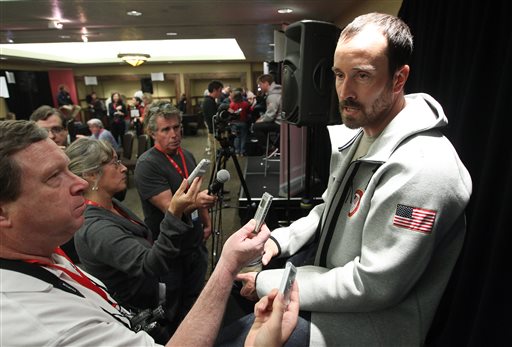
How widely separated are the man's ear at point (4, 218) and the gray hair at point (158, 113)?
1293 millimetres

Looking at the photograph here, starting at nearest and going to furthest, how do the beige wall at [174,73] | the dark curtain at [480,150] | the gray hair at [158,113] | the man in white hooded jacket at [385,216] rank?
the man in white hooded jacket at [385,216], the dark curtain at [480,150], the gray hair at [158,113], the beige wall at [174,73]

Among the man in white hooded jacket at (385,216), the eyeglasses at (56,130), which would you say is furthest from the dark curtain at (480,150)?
the eyeglasses at (56,130)

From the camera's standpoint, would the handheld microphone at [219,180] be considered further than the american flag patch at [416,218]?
Yes

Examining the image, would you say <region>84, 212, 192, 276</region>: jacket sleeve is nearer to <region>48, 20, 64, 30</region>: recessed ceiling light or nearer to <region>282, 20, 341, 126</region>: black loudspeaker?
<region>282, 20, 341, 126</region>: black loudspeaker

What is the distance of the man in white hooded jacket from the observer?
707mm

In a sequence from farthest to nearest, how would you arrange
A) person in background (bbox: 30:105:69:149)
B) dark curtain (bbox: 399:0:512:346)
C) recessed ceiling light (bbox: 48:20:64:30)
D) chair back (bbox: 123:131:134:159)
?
chair back (bbox: 123:131:134:159) < recessed ceiling light (bbox: 48:20:64:30) < person in background (bbox: 30:105:69:149) < dark curtain (bbox: 399:0:512:346)

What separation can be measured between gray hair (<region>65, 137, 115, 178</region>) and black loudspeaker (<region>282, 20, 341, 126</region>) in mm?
1208

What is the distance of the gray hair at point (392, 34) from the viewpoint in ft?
2.71

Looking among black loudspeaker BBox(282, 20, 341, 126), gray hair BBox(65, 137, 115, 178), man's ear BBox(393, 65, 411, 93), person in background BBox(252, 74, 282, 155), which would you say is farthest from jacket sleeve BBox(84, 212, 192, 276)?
person in background BBox(252, 74, 282, 155)

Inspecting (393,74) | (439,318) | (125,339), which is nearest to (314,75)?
(393,74)

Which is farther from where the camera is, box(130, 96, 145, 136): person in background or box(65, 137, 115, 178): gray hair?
box(130, 96, 145, 136): person in background

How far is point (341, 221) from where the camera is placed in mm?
939

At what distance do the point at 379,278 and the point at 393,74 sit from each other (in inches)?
22.5

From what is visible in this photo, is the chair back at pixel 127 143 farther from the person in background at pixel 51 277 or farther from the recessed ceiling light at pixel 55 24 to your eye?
the person in background at pixel 51 277
